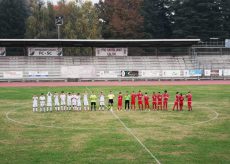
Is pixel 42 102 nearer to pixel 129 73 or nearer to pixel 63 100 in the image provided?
pixel 63 100

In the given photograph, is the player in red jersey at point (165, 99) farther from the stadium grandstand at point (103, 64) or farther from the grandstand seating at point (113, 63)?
the grandstand seating at point (113, 63)

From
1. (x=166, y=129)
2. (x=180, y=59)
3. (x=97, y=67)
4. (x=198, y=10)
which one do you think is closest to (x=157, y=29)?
(x=198, y=10)

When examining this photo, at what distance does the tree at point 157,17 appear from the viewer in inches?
3366

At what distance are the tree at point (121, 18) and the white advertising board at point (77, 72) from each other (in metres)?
23.5

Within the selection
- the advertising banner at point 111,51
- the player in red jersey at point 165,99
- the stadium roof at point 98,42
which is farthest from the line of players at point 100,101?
the advertising banner at point 111,51

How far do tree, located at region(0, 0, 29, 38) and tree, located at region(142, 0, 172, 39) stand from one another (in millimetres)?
29469

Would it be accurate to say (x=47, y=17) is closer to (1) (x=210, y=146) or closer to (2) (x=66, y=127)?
(2) (x=66, y=127)

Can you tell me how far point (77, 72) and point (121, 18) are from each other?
28.8 m

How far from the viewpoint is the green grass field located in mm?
14469

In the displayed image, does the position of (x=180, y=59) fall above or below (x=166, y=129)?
above

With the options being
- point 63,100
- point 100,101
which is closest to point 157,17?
point 100,101

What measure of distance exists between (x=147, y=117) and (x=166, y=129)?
424 centimetres

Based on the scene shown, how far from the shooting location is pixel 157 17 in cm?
8762

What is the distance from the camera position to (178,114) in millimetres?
25906
